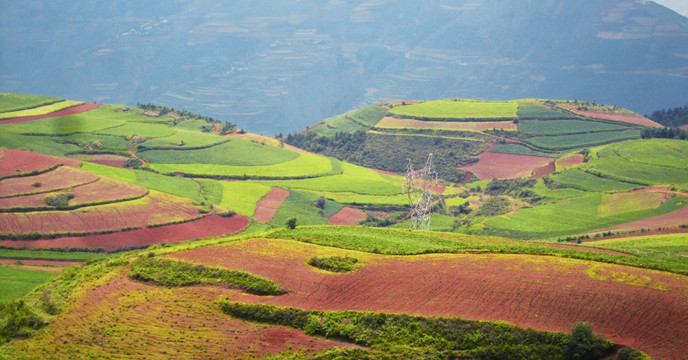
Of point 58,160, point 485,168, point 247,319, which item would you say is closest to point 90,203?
point 58,160

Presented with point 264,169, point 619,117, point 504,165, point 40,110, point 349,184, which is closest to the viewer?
point 349,184

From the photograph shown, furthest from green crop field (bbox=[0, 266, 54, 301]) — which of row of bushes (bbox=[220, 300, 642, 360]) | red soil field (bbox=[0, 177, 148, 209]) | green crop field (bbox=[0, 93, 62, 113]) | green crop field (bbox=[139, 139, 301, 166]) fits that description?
green crop field (bbox=[0, 93, 62, 113])

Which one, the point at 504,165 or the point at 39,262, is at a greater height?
the point at 504,165

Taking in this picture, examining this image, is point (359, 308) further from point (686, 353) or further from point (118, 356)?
point (686, 353)

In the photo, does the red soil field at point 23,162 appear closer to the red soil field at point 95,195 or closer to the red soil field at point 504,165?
the red soil field at point 95,195

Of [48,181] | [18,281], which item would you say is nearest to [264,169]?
[48,181]

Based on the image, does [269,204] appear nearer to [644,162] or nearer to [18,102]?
[644,162]
